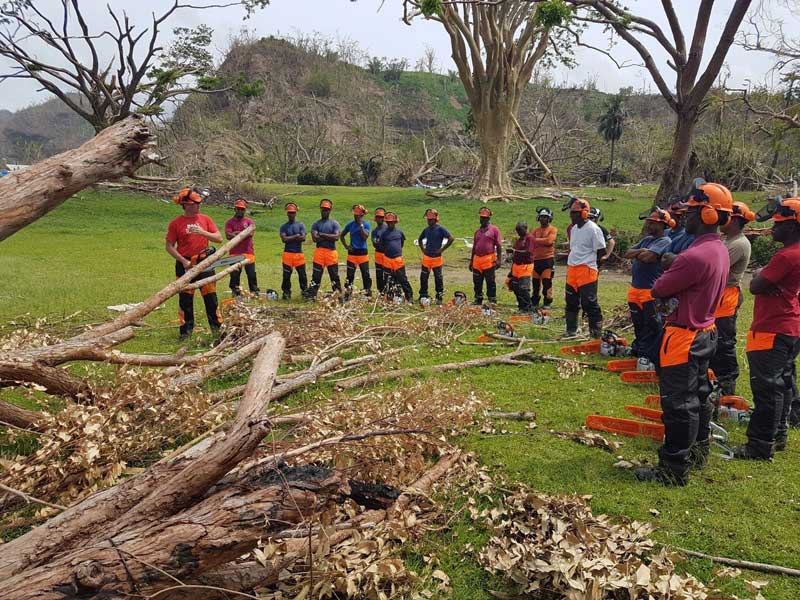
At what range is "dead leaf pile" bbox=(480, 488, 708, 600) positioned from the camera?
99.0 inches

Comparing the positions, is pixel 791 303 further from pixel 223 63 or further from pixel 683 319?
pixel 223 63

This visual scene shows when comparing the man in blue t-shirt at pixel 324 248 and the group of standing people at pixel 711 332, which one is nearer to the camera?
the group of standing people at pixel 711 332

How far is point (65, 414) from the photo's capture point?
362 cm

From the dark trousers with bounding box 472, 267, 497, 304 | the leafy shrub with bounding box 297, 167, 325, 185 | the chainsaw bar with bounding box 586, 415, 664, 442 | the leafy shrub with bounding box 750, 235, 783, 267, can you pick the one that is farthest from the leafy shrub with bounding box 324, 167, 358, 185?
the chainsaw bar with bounding box 586, 415, 664, 442

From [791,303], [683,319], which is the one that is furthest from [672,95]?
[683,319]

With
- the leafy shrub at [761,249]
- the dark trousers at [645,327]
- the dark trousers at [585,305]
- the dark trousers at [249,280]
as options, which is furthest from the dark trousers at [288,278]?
the leafy shrub at [761,249]

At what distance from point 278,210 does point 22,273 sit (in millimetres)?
15234

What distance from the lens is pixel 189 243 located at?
735 cm

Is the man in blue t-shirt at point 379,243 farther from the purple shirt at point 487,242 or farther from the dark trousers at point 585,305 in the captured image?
the dark trousers at point 585,305

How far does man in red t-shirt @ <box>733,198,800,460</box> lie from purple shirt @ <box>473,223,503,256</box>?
5916mm

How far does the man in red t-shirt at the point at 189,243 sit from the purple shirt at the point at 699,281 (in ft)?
18.0

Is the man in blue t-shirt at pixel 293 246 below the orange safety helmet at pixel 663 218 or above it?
below

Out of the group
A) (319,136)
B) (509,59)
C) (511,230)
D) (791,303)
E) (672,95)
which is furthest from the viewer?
(319,136)

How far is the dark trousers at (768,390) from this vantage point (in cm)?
414
